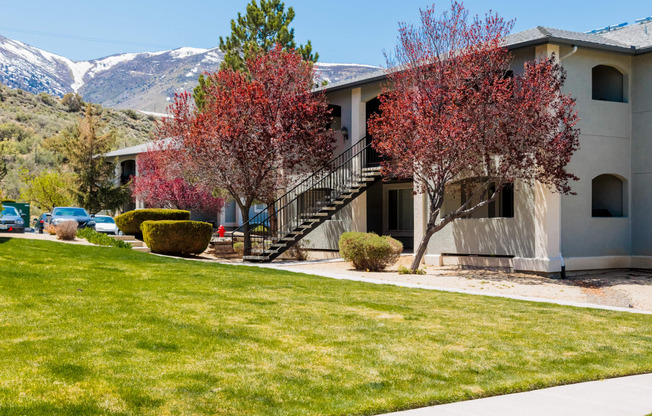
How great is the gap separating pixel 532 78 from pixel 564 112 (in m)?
1.19

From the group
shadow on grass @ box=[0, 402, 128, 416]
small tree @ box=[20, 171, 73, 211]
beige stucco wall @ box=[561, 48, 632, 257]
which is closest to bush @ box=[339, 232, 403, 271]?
beige stucco wall @ box=[561, 48, 632, 257]

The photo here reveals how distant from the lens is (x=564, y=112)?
17.1 metres

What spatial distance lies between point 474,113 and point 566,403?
11.9m

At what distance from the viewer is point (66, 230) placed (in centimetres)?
2316

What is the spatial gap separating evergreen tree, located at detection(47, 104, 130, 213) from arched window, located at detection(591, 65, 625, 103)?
28084 millimetres

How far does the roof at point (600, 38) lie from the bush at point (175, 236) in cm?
788

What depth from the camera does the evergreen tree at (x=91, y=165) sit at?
127 feet

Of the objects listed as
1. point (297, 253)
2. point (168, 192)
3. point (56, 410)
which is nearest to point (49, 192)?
point (168, 192)

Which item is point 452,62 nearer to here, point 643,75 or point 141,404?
point 643,75

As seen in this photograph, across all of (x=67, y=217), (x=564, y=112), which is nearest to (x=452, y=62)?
(x=564, y=112)

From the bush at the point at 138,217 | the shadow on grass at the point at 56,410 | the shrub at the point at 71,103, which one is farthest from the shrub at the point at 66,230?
the shrub at the point at 71,103

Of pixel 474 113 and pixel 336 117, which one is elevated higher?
pixel 336 117

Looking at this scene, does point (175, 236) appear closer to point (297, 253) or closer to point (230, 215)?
point (297, 253)

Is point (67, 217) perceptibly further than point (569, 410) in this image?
Yes
